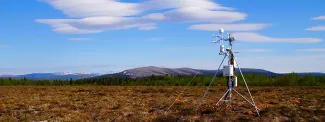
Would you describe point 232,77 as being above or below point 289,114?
above

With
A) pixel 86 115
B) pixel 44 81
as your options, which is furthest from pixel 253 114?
pixel 44 81

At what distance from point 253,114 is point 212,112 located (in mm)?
2159

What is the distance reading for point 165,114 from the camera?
819 inches

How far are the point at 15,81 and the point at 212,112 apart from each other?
73966 millimetres

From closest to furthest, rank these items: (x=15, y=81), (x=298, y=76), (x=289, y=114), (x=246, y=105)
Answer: (x=289, y=114), (x=246, y=105), (x=298, y=76), (x=15, y=81)

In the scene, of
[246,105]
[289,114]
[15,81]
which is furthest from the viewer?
[15,81]

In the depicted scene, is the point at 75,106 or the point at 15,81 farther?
the point at 15,81

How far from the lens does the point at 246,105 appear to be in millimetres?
23531

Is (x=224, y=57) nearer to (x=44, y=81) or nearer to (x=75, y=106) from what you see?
(x=75, y=106)

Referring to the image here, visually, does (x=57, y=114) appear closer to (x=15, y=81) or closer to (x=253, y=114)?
(x=253, y=114)

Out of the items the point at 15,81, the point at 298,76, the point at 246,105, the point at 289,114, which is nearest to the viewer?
the point at 289,114

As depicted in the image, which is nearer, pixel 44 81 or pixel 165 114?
pixel 165 114

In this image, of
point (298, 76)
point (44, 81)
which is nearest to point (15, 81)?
point (44, 81)

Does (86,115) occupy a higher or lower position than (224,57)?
lower
